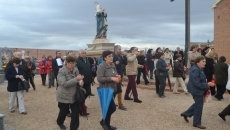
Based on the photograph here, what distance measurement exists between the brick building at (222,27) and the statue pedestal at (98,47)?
10667 mm

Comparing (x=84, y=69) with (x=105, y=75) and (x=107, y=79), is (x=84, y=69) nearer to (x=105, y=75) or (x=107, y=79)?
(x=105, y=75)

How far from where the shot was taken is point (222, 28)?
86.2 feet

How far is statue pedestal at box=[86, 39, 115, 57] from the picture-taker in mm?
→ 23266

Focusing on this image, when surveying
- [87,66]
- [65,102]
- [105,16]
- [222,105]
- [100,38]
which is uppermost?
[105,16]

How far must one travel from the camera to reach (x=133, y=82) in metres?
9.09

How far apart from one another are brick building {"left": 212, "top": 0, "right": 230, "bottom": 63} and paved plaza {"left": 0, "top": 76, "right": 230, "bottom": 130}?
54.3 feet

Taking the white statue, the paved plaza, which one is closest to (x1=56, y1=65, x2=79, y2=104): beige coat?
the paved plaza

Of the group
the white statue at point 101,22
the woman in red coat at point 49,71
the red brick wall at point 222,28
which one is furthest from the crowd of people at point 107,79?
the red brick wall at point 222,28

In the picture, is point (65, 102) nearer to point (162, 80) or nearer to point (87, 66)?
point (87, 66)

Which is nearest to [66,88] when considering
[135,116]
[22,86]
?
[135,116]

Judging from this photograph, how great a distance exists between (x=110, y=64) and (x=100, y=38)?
19.2 meters

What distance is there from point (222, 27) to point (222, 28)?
0.32 ft

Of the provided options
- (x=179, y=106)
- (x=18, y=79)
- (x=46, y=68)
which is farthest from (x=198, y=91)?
(x=46, y=68)

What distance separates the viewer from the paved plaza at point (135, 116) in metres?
6.78
